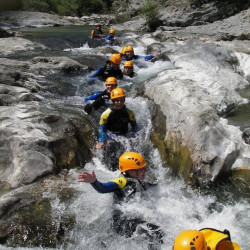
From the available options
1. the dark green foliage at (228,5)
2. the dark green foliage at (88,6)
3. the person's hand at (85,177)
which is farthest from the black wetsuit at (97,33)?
the dark green foliage at (88,6)

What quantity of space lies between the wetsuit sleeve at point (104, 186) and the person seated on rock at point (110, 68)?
18.5 ft

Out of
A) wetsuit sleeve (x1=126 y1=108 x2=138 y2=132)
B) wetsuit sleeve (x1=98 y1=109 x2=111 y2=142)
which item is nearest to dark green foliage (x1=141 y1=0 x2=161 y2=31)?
wetsuit sleeve (x1=126 y1=108 x2=138 y2=132)

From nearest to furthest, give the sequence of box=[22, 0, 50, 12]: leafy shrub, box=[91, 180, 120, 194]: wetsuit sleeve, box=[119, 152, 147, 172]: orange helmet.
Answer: box=[91, 180, 120, 194]: wetsuit sleeve < box=[119, 152, 147, 172]: orange helmet < box=[22, 0, 50, 12]: leafy shrub

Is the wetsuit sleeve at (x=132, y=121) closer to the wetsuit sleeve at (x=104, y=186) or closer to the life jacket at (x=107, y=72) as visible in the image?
the wetsuit sleeve at (x=104, y=186)

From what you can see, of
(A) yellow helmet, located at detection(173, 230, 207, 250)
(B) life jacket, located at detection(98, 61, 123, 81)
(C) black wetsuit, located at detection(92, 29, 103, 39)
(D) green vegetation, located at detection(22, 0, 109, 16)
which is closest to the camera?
(A) yellow helmet, located at detection(173, 230, 207, 250)

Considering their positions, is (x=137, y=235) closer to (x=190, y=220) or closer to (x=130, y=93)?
(x=190, y=220)

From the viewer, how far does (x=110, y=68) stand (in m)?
9.40

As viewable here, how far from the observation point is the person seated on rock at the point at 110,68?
921cm

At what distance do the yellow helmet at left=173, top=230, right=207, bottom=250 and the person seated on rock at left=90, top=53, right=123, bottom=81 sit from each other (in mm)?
7199

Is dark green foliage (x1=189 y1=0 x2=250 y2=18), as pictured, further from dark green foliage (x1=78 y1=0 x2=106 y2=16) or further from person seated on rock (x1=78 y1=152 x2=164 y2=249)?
dark green foliage (x1=78 y1=0 x2=106 y2=16)

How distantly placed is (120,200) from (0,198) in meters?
1.56

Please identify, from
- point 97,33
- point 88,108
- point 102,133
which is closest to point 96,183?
point 102,133

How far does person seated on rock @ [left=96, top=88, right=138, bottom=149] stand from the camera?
20.3 feet

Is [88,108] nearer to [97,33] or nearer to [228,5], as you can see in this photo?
[97,33]
